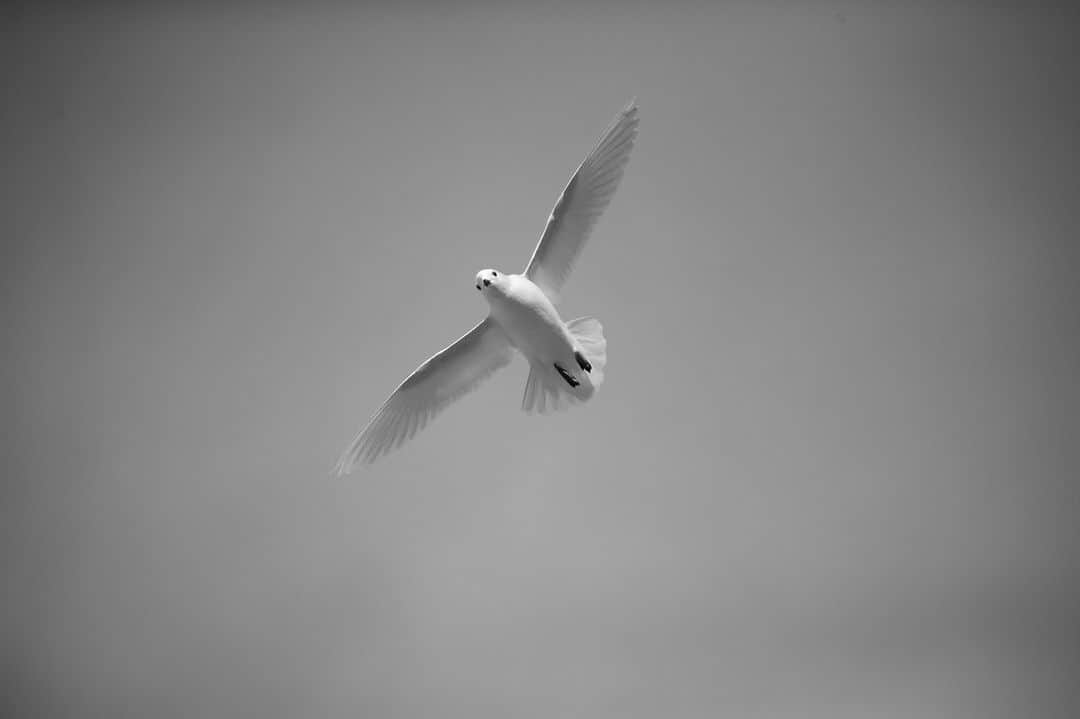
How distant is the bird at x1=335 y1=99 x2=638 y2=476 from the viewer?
4.02 metres

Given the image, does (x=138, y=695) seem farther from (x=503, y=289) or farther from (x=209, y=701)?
(x=503, y=289)

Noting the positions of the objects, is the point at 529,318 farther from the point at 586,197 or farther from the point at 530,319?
the point at 586,197

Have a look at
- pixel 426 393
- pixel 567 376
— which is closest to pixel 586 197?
pixel 567 376

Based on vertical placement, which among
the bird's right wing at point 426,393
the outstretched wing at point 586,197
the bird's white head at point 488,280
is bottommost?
the bird's right wing at point 426,393

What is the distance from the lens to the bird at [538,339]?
13.2ft

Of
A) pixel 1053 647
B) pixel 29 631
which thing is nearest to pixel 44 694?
pixel 29 631

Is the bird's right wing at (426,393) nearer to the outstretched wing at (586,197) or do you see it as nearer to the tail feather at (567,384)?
the tail feather at (567,384)

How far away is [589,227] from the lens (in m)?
4.23

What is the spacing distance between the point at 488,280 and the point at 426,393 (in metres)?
0.83

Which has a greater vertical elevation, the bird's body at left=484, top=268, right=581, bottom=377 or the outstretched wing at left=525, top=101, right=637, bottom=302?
the outstretched wing at left=525, top=101, right=637, bottom=302

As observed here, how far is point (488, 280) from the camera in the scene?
3930 millimetres

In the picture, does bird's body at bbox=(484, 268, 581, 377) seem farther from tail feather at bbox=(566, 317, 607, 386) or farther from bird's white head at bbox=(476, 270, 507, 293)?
tail feather at bbox=(566, 317, 607, 386)

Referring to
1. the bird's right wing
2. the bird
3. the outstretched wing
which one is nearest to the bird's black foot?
the bird

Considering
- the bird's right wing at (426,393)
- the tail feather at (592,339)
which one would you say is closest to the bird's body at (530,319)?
the tail feather at (592,339)
